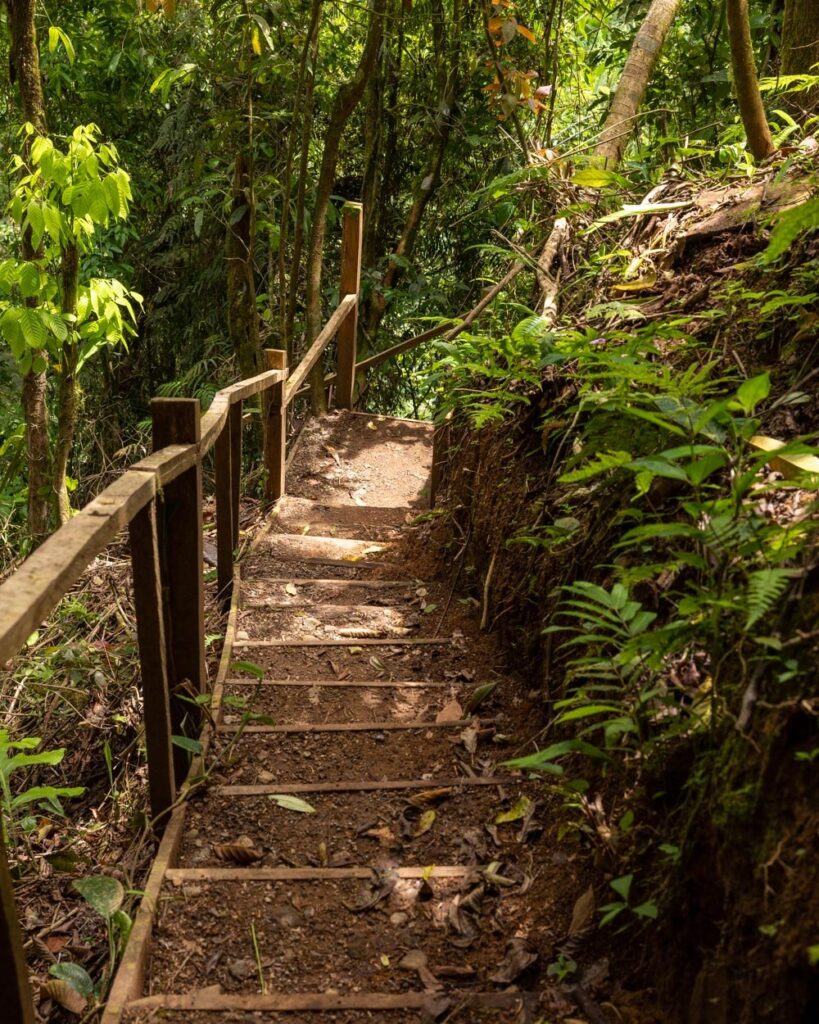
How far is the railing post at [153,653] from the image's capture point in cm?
220

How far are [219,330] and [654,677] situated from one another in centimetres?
710

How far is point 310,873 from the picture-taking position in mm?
2215

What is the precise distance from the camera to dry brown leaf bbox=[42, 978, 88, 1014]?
6.73ft

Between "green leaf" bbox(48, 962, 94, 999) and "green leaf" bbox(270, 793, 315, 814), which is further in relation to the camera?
"green leaf" bbox(270, 793, 315, 814)

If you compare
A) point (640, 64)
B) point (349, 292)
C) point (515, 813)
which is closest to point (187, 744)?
point (515, 813)

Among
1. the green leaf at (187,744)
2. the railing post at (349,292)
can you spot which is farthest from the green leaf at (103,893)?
the railing post at (349,292)

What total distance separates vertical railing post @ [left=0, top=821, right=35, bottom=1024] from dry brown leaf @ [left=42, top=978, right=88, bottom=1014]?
0.79m

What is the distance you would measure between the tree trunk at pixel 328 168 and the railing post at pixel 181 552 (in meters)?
4.55

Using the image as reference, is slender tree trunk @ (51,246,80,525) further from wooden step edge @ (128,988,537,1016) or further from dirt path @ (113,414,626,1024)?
wooden step edge @ (128,988,537,1016)

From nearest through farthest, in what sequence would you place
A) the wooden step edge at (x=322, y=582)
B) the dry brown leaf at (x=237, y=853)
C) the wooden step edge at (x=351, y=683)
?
the dry brown leaf at (x=237, y=853), the wooden step edge at (x=351, y=683), the wooden step edge at (x=322, y=582)

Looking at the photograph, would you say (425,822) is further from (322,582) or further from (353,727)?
(322,582)

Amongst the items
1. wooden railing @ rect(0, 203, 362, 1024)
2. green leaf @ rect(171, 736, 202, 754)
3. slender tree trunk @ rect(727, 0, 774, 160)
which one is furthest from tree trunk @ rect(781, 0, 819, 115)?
green leaf @ rect(171, 736, 202, 754)

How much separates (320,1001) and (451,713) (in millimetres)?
1236

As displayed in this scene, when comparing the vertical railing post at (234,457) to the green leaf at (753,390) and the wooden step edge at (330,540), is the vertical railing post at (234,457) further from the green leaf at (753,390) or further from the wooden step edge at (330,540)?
the green leaf at (753,390)
